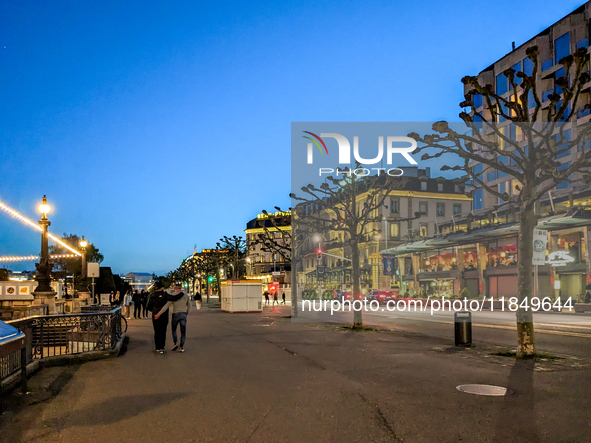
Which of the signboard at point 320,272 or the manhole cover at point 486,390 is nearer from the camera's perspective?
the manhole cover at point 486,390

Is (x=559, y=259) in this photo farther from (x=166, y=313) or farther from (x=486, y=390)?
(x=486, y=390)

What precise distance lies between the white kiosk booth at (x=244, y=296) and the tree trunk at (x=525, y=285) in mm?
28274

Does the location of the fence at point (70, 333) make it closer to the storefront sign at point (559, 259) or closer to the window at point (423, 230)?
the storefront sign at point (559, 259)

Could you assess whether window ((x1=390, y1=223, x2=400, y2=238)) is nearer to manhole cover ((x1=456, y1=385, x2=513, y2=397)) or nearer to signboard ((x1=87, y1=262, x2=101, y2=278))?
signboard ((x1=87, y1=262, x2=101, y2=278))

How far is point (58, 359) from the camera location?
12.3 metres

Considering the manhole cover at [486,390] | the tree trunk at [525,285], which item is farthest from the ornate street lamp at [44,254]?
the manhole cover at [486,390]

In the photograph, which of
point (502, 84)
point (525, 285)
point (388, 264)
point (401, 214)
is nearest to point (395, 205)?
→ point (401, 214)

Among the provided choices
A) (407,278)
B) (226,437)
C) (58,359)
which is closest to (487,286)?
(407,278)

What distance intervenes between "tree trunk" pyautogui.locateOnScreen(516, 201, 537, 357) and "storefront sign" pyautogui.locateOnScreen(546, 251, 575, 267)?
32.9m

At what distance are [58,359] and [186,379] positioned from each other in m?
3.72

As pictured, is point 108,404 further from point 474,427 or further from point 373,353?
point 373,353

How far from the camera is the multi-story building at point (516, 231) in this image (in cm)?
4244

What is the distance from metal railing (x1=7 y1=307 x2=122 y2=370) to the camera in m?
11.8

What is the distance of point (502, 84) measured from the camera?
181ft
